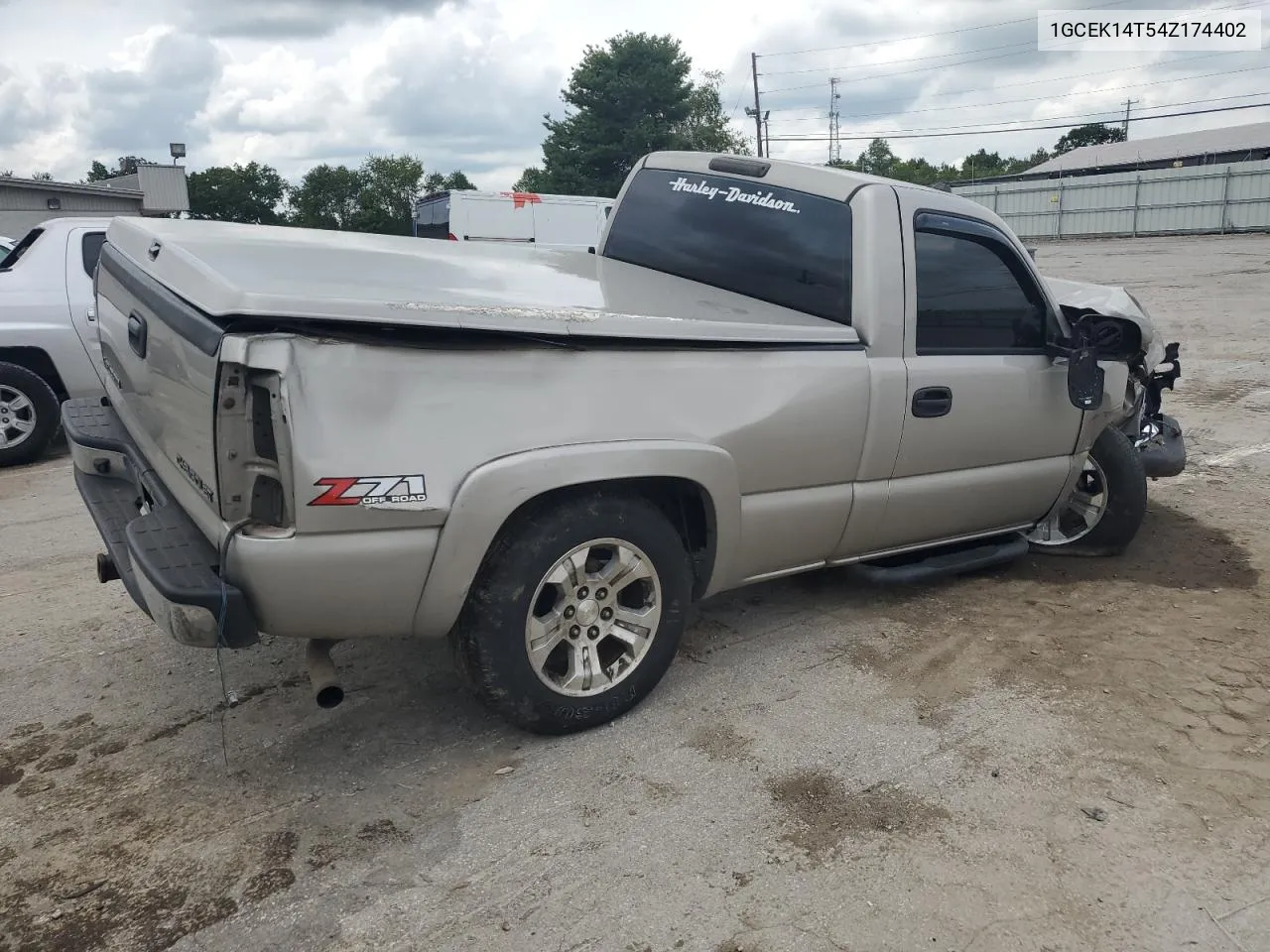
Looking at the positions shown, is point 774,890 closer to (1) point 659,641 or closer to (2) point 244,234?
(1) point 659,641

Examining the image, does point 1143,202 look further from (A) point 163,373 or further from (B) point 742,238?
(A) point 163,373

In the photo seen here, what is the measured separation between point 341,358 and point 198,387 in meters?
0.45

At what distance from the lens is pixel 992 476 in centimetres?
429

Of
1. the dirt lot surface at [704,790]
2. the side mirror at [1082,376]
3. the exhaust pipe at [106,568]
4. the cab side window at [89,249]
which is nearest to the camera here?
the dirt lot surface at [704,790]

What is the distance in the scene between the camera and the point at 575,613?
3137 millimetres

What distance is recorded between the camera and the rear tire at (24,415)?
7184 millimetres

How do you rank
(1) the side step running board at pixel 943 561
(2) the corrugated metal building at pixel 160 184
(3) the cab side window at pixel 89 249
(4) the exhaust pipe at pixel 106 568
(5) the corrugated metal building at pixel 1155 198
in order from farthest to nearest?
(2) the corrugated metal building at pixel 160 184
(5) the corrugated metal building at pixel 1155 198
(3) the cab side window at pixel 89 249
(1) the side step running board at pixel 943 561
(4) the exhaust pipe at pixel 106 568

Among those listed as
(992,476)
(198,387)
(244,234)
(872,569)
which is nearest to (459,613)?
(198,387)

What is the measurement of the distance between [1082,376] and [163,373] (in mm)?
3672

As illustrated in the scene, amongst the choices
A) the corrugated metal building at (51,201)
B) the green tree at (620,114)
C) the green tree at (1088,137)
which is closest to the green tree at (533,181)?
the green tree at (620,114)

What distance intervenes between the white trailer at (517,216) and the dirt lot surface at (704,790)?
56.2 feet

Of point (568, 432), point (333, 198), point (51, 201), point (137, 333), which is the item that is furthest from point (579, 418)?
point (333, 198)

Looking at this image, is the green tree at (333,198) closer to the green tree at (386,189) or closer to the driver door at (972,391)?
the green tree at (386,189)

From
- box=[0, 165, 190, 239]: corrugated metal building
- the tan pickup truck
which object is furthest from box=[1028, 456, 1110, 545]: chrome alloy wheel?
box=[0, 165, 190, 239]: corrugated metal building
